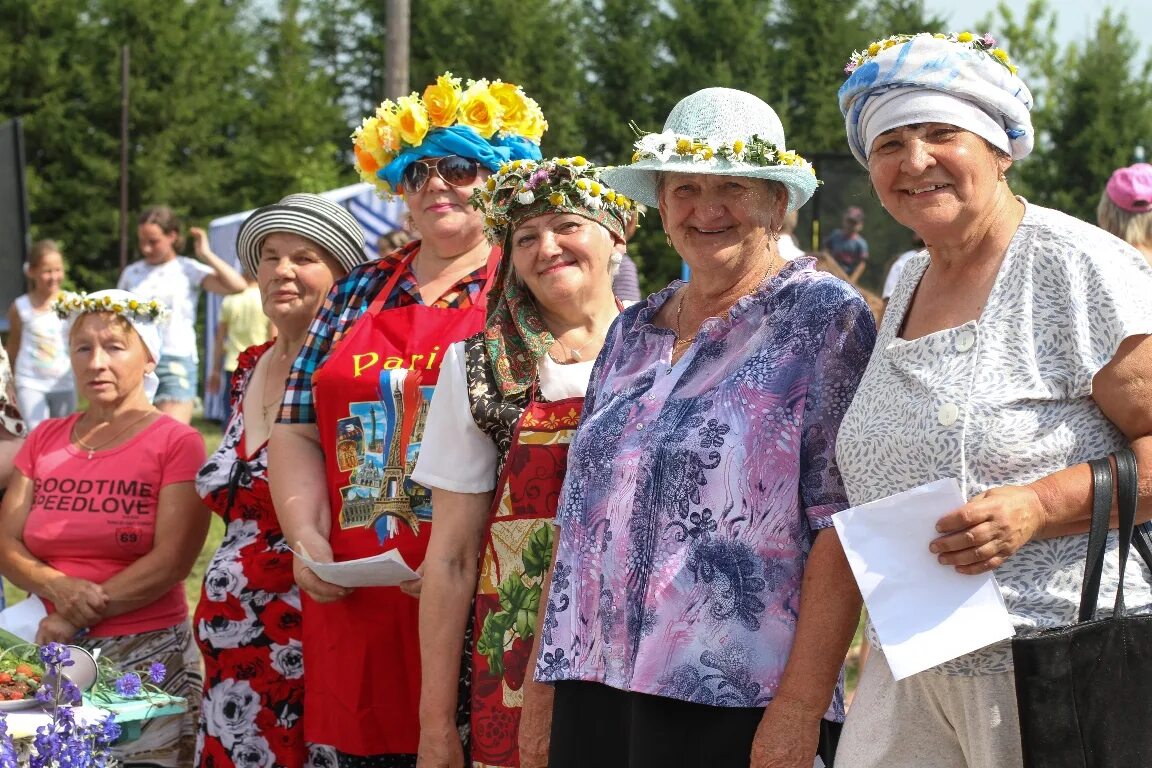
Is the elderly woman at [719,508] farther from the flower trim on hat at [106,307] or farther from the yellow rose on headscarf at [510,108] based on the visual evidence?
the flower trim on hat at [106,307]

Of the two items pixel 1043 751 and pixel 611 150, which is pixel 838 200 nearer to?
pixel 1043 751

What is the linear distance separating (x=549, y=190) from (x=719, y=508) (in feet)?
3.55

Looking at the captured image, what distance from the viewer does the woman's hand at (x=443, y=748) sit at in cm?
334

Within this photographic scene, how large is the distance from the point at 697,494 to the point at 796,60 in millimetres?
26623

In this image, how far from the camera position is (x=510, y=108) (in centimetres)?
399

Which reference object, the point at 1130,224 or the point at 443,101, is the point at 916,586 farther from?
the point at 1130,224

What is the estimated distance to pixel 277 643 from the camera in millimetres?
4141

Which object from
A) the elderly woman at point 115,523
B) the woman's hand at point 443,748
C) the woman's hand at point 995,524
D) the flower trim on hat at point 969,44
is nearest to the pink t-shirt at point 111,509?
the elderly woman at point 115,523

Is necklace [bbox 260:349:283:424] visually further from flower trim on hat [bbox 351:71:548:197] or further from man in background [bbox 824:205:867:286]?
man in background [bbox 824:205:867:286]

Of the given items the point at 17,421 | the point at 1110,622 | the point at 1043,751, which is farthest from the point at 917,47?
the point at 17,421

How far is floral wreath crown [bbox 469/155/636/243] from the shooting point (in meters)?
3.36

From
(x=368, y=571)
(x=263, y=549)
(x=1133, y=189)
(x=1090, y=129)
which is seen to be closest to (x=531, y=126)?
(x=368, y=571)

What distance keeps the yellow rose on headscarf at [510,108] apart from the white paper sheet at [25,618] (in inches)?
88.0

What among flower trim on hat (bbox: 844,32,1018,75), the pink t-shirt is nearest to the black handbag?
flower trim on hat (bbox: 844,32,1018,75)
